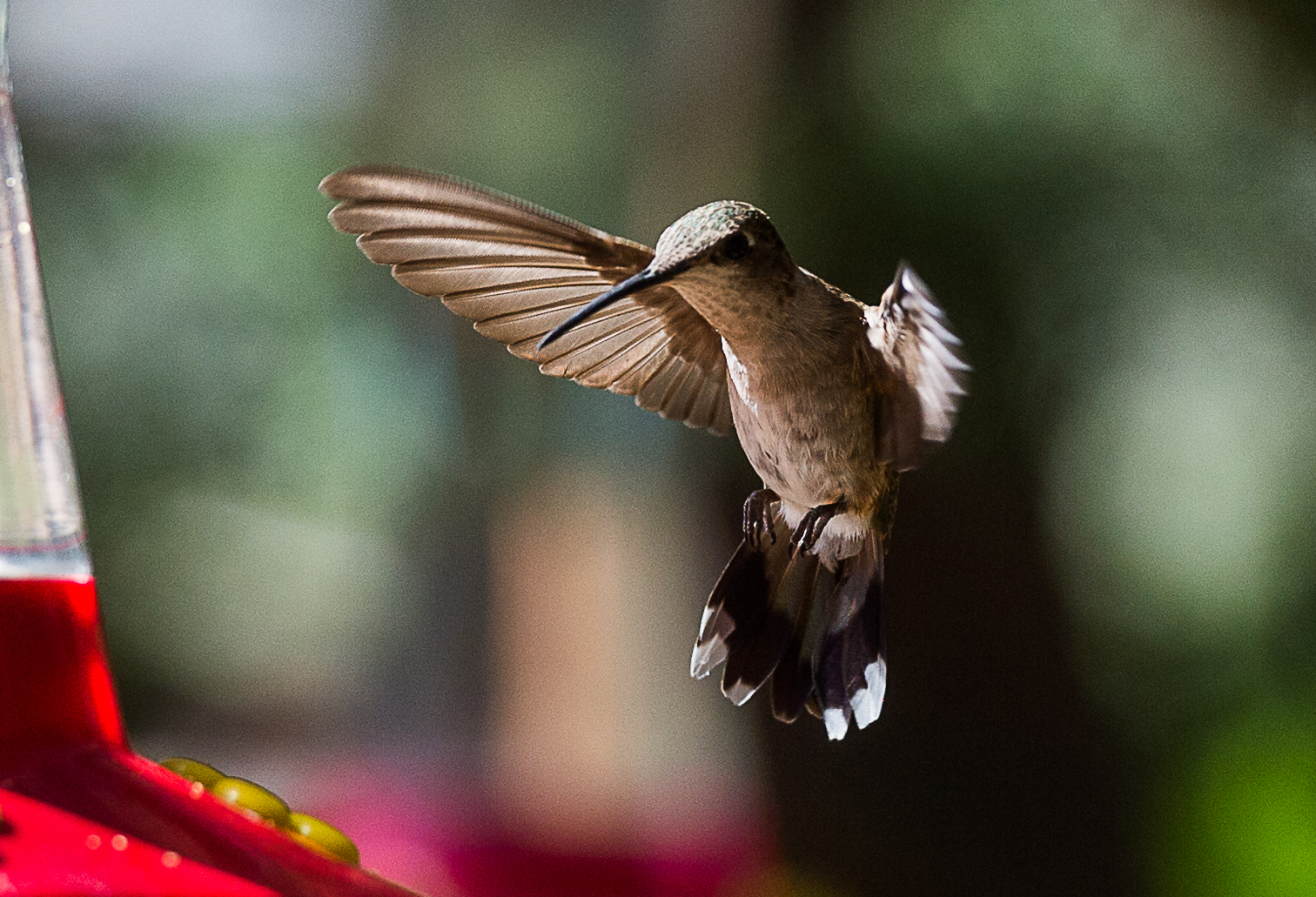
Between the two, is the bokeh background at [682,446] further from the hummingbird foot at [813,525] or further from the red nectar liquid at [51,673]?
the red nectar liquid at [51,673]

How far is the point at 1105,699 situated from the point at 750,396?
9.19 ft

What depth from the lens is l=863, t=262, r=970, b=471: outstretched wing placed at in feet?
2.04

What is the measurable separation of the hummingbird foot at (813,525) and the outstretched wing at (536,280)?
0.46ft

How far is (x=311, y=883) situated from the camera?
1.74ft

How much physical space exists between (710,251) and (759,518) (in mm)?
211

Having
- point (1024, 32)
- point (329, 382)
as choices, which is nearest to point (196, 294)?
point (329, 382)

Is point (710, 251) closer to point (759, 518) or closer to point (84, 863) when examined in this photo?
point (759, 518)

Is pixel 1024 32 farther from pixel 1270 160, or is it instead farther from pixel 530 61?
pixel 530 61

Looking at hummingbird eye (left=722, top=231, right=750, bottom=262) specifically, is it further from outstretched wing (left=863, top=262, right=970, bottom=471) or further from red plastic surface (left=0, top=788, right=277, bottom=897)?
red plastic surface (left=0, top=788, right=277, bottom=897)

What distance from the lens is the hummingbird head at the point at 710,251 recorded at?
0.64 metres

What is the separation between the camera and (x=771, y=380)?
81 centimetres

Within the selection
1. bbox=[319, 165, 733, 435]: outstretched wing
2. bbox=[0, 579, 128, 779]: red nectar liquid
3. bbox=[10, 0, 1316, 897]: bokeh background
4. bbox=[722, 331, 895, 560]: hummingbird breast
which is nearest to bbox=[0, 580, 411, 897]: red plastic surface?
bbox=[0, 579, 128, 779]: red nectar liquid

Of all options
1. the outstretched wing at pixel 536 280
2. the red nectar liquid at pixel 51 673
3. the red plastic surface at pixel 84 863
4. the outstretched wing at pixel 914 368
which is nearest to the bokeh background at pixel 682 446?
the outstretched wing at pixel 536 280

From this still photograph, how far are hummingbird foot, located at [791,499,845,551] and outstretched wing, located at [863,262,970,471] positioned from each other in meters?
0.05
